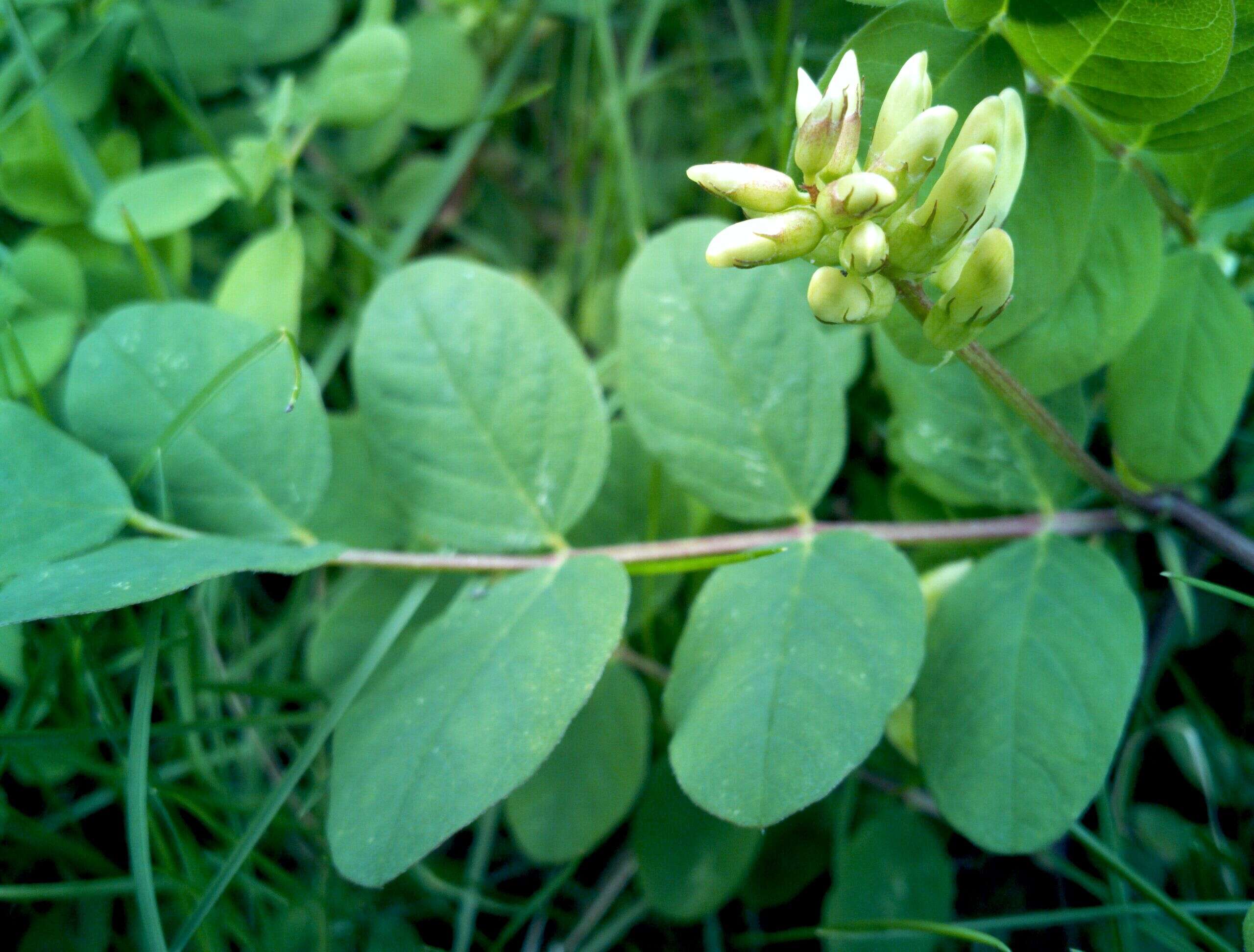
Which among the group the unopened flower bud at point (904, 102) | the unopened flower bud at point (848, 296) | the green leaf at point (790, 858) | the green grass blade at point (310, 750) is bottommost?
the green leaf at point (790, 858)

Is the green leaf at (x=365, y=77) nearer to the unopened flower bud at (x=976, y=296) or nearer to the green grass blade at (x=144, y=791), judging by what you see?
the green grass blade at (x=144, y=791)

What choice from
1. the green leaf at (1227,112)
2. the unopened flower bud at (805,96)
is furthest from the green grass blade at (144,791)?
the green leaf at (1227,112)

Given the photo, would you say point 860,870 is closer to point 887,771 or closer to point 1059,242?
point 887,771

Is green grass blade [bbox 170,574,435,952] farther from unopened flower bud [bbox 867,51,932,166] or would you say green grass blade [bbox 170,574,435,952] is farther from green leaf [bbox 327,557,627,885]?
unopened flower bud [bbox 867,51,932,166]

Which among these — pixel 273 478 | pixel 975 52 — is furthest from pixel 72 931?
pixel 975 52

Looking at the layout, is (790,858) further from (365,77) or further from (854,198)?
(365,77)

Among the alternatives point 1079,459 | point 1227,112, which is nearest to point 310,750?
point 1079,459
